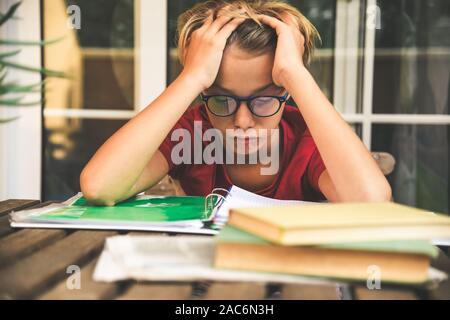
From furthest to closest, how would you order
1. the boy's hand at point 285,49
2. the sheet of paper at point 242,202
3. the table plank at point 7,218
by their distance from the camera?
the boy's hand at point 285,49
the sheet of paper at point 242,202
the table plank at point 7,218

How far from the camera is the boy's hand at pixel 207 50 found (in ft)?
4.45

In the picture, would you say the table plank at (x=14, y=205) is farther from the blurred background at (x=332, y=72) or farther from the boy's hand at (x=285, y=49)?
the blurred background at (x=332, y=72)

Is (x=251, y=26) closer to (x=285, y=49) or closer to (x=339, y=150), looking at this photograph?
(x=285, y=49)

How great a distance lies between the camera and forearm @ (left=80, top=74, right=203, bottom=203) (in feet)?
3.98

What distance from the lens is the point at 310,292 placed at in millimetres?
600

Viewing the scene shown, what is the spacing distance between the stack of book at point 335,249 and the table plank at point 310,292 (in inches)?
0.5

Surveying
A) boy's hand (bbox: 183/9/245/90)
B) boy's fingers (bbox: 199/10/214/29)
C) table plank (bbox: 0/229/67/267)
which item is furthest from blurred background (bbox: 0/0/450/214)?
table plank (bbox: 0/229/67/267)

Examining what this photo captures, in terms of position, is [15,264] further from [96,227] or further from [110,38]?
[110,38]

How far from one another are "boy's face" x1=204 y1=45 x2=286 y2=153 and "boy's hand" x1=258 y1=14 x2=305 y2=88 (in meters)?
0.04

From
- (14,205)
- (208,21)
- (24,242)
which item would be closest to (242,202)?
(24,242)

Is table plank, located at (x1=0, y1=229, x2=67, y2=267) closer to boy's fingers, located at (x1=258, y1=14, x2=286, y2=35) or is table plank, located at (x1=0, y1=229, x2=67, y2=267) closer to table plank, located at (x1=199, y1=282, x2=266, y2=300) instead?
table plank, located at (x1=199, y1=282, x2=266, y2=300)

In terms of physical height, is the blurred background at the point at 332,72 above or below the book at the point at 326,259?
above

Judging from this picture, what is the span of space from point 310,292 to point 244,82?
858 mm
